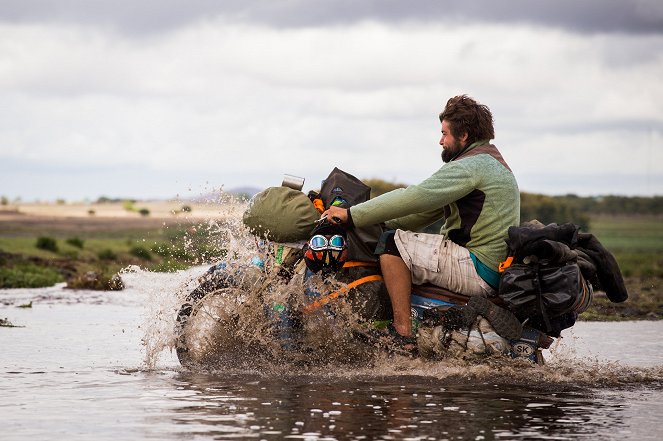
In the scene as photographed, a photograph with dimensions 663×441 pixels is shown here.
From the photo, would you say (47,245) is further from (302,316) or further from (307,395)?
(307,395)

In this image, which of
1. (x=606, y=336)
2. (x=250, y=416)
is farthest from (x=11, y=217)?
(x=250, y=416)

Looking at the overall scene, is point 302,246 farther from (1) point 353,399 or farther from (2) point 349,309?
(1) point 353,399

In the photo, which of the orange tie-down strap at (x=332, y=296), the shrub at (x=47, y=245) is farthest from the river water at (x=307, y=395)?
the shrub at (x=47, y=245)

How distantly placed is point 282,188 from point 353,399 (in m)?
2.13

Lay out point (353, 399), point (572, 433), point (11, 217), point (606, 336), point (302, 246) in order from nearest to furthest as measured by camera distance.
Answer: point (572, 433) < point (353, 399) < point (302, 246) < point (606, 336) < point (11, 217)

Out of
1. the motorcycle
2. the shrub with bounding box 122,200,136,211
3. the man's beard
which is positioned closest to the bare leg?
the motorcycle

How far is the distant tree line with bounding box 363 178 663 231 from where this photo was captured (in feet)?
127

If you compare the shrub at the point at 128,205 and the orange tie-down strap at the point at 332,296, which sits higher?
the shrub at the point at 128,205

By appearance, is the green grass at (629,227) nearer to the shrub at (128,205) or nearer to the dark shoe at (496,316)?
the shrub at (128,205)

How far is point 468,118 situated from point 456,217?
0.80 m

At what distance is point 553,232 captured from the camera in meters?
9.32


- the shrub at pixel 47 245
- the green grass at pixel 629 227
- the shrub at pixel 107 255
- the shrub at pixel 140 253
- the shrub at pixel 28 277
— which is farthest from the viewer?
the green grass at pixel 629 227

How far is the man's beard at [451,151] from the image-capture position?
32.0 feet

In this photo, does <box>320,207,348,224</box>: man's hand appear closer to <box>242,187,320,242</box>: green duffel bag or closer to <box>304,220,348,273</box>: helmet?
<box>304,220,348,273</box>: helmet
